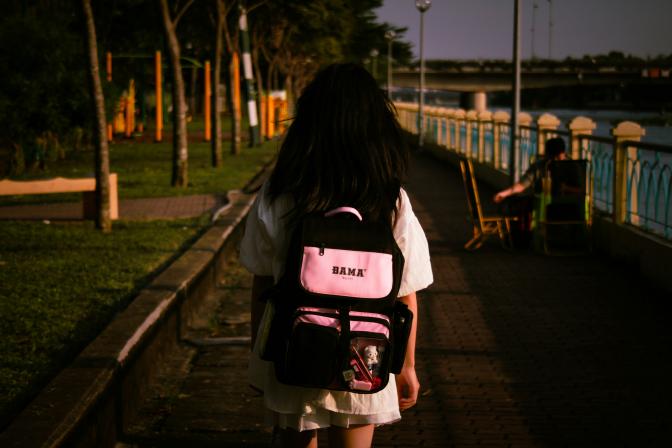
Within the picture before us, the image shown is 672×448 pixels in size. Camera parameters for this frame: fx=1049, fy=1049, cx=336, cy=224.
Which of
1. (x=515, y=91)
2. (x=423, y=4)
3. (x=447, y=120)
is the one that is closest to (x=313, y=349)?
(x=515, y=91)

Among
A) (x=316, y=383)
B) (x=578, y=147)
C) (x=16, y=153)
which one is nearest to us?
(x=316, y=383)

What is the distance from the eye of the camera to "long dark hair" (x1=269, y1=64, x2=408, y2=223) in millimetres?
2889

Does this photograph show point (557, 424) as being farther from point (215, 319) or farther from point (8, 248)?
point (8, 248)

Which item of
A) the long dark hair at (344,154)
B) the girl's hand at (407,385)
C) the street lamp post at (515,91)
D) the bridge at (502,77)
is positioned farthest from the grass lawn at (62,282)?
the bridge at (502,77)

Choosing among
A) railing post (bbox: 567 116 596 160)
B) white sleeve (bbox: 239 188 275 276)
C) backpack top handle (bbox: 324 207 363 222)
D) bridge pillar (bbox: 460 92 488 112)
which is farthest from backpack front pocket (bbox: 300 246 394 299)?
bridge pillar (bbox: 460 92 488 112)

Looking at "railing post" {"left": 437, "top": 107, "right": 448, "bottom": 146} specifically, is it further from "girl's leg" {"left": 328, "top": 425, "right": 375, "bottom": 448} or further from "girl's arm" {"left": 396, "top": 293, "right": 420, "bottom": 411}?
"girl's leg" {"left": 328, "top": 425, "right": 375, "bottom": 448}

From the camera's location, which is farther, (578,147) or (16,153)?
(16,153)

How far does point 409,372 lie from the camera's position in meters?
3.06

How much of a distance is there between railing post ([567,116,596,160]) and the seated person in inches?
57.6

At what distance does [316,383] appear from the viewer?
2.81 metres

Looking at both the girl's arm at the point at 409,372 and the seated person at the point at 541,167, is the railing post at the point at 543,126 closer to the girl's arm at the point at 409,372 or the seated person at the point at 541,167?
the seated person at the point at 541,167

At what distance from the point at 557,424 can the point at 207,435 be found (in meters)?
1.80

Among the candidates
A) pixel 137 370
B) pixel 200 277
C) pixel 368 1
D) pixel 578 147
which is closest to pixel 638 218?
pixel 578 147

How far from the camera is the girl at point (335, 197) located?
114 inches
